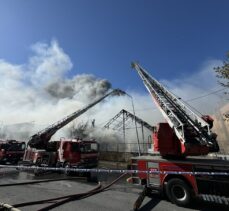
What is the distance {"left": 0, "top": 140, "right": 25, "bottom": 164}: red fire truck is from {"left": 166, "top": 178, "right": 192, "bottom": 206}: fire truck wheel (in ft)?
62.7

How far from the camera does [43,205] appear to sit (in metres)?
7.16

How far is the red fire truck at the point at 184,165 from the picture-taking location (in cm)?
665

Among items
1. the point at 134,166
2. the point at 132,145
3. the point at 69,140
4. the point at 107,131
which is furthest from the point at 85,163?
the point at 107,131

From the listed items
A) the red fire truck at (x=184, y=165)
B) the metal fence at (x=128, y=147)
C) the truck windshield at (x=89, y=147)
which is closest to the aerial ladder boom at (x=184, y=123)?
the red fire truck at (x=184, y=165)

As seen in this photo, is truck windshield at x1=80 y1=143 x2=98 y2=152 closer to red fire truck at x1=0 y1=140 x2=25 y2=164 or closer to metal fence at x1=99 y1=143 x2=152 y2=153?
red fire truck at x1=0 y1=140 x2=25 y2=164

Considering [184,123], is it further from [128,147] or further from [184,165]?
[128,147]

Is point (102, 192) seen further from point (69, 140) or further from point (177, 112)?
point (69, 140)

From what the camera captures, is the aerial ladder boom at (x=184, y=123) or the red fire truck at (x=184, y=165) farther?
the aerial ladder boom at (x=184, y=123)

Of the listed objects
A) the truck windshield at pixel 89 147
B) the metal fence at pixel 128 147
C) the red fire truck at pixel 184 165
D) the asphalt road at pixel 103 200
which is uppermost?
the metal fence at pixel 128 147

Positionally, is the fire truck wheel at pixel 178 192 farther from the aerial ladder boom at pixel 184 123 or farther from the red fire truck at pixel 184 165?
the aerial ladder boom at pixel 184 123

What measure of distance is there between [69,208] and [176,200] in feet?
10.8

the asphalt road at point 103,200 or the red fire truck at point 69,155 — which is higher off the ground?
the red fire truck at point 69,155

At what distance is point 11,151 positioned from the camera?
Answer: 22625 mm

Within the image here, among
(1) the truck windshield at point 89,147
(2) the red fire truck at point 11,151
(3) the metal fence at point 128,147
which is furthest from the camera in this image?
(3) the metal fence at point 128,147
